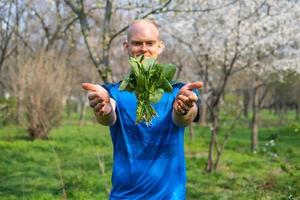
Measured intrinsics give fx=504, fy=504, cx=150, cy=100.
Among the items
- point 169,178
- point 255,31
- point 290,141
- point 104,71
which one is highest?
point 255,31

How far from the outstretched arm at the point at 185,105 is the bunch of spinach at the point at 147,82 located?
133mm

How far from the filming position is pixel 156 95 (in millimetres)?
2588

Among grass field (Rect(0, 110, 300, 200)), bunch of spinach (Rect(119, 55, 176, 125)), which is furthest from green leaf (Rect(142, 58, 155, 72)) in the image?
grass field (Rect(0, 110, 300, 200))

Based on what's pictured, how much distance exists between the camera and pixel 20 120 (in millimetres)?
19766

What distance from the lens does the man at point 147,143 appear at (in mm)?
2613

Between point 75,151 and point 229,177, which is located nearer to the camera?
point 229,177

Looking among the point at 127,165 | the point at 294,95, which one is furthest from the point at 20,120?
the point at 294,95

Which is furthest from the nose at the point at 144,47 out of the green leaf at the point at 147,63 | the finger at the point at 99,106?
the finger at the point at 99,106

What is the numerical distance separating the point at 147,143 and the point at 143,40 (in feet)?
1.80

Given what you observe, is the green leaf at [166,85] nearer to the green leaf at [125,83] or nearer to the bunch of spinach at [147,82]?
the bunch of spinach at [147,82]

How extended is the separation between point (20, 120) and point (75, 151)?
4673 mm

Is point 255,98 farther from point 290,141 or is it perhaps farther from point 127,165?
point 127,165

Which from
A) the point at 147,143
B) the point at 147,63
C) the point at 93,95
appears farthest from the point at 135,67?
the point at 147,143

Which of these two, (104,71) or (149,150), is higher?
(104,71)
